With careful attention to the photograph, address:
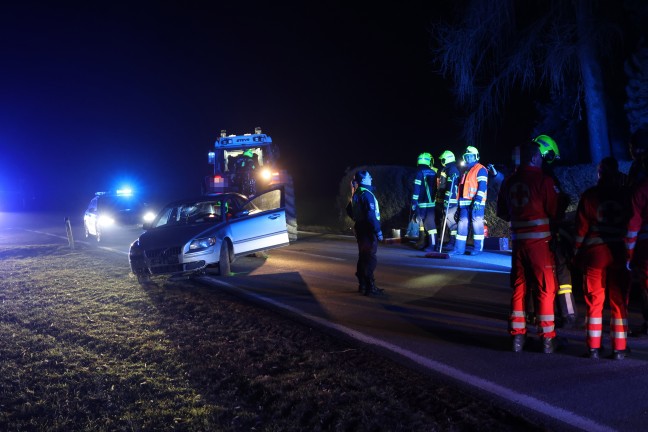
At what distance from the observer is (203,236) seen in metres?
9.59

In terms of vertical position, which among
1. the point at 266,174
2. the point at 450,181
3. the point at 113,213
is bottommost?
the point at 113,213

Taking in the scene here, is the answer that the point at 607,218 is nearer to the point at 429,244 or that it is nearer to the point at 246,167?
the point at 429,244

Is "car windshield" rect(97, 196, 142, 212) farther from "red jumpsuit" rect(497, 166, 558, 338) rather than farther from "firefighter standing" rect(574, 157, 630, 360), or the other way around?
"firefighter standing" rect(574, 157, 630, 360)

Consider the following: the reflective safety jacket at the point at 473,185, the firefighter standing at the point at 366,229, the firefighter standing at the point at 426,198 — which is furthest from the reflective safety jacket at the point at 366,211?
the firefighter standing at the point at 426,198

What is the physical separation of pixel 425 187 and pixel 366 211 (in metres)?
4.84

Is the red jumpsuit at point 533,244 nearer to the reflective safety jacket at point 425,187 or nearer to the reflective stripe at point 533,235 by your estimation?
the reflective stripe at point 533,235

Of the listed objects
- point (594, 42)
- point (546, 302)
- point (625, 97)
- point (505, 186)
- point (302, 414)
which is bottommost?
point (302, 414)

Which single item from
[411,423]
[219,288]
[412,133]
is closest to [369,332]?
[411,423]

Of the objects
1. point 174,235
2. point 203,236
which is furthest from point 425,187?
point 174,235

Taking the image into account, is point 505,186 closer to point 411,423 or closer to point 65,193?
point 411,423

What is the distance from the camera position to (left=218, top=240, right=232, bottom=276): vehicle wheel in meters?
9.90

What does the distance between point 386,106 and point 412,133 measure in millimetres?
3620

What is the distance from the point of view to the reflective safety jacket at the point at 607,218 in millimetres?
4735

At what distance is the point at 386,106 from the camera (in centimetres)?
3034
